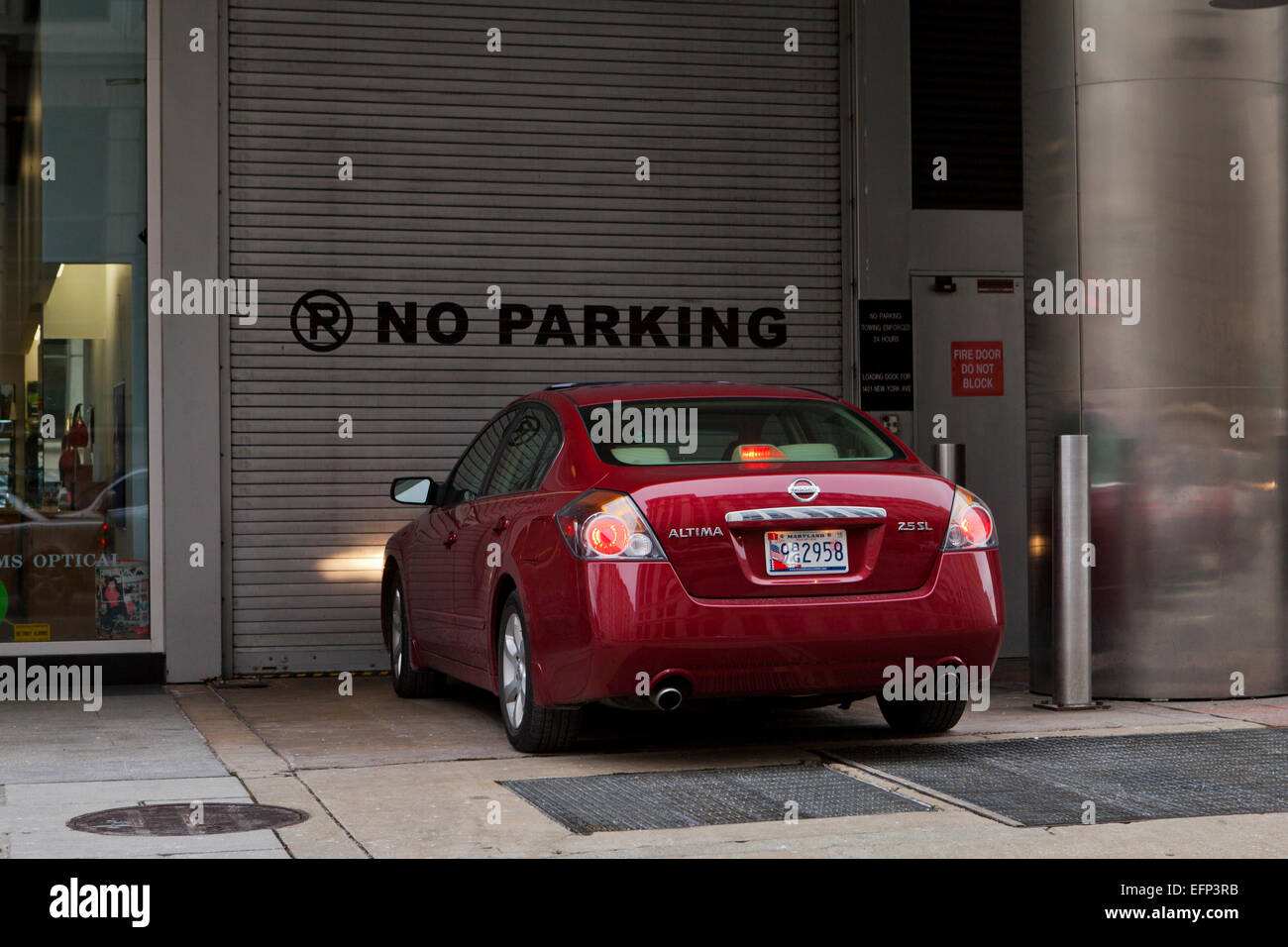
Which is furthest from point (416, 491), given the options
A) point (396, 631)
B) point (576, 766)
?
point (576, 766)

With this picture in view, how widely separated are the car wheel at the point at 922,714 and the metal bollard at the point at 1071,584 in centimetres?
114

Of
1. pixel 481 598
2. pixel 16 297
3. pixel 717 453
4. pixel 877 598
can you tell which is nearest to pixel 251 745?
pixel 481 598

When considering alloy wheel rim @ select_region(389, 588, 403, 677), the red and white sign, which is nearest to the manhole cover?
alloy wheel rim @ select_region(389, 588, 403, 677)

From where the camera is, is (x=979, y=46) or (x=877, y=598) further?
(x=979, y=46)

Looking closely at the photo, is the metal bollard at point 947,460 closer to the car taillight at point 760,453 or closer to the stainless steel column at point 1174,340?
the stainless steel column at point 1174,340

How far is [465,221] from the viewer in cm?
1099

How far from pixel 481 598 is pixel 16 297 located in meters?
4.34

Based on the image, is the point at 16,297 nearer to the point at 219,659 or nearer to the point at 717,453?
the point at 219,659

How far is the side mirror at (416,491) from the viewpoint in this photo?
342 inches

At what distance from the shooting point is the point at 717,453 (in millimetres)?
6988

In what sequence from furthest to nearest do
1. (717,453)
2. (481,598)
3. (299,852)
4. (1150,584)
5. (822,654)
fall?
(1150,584) < (481,598) < (717,453) < (822,654) < (299,852)

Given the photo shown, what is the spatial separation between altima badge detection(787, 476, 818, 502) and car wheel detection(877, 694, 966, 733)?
117 centimetres

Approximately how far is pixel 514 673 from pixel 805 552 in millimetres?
1520

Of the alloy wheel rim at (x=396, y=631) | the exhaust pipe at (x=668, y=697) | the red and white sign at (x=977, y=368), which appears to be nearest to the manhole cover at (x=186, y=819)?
the exhaust pipe at (x=668, y=697)
